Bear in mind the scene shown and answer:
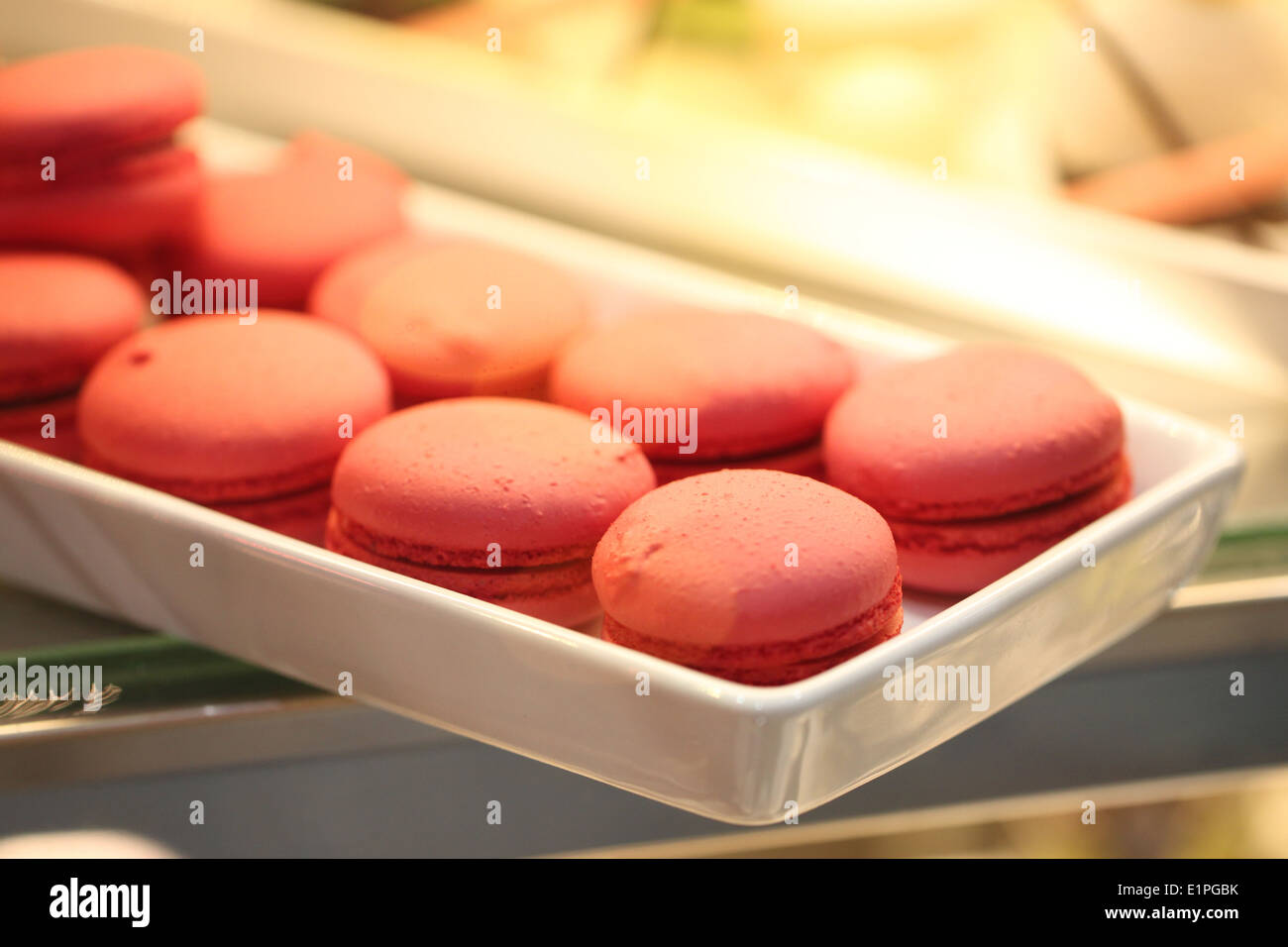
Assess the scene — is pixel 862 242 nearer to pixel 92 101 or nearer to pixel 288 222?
pixel 288 222

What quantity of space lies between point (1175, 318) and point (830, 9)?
395mm

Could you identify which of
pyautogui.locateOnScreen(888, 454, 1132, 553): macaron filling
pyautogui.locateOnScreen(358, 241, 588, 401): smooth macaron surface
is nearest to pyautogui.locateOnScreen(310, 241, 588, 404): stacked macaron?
pyautogui.locateOnScreen(358, 241, 588, 401): smooth macaron surface

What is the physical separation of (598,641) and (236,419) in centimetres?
29

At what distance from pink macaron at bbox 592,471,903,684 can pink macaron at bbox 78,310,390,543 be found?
0.68 ft

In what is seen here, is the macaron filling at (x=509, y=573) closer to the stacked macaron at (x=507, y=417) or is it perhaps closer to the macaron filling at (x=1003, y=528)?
the stacked macaron at (x=507, y=417)

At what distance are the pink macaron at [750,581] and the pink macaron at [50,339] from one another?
397 mm

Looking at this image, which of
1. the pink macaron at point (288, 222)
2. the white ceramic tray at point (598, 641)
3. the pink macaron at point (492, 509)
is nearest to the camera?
the white ceramic tray at point (598, 641)

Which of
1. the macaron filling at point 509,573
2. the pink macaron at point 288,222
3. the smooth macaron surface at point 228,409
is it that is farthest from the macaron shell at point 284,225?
the macaron filling at point 509,573

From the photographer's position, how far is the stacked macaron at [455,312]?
797mm

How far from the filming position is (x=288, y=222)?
3.13ft

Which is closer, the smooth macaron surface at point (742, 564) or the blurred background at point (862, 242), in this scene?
the smooth macaron surface at point (742, 564)

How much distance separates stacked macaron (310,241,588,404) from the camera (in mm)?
797

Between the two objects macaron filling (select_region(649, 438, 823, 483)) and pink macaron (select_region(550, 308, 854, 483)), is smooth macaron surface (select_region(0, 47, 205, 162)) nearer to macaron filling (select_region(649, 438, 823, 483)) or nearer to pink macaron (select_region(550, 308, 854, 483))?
pink macaron (select_region(550, 308, 854, 483))
